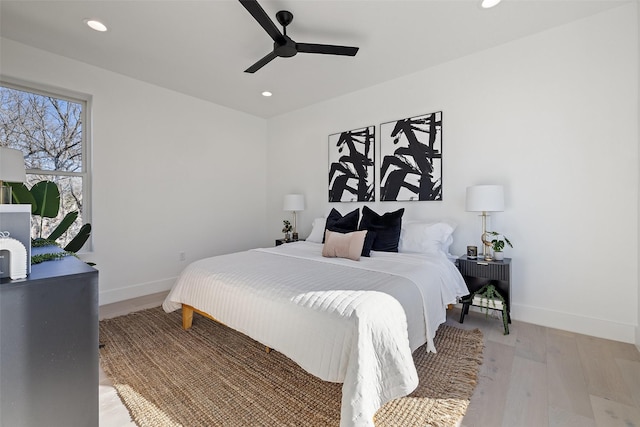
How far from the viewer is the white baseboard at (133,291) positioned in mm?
3238

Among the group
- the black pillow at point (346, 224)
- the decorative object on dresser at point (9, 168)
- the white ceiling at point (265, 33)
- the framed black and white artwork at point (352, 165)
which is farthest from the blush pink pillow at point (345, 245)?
the decorative object on dresser at point (9, 168)

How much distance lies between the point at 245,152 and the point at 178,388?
146 inches

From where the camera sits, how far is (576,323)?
243cm

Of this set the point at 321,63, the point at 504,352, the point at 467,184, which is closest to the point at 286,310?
the point at 504,352

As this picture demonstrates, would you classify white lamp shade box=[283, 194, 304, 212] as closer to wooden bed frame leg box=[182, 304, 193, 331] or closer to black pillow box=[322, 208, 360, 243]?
black pillow box=[322, 208, 360, 243]

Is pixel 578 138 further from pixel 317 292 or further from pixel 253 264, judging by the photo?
pixel 253 264

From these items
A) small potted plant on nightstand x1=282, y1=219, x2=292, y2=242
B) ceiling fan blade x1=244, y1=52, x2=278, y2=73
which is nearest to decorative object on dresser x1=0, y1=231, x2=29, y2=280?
ceiling fan blade x1=244, y1=52, x2=278, y2=73

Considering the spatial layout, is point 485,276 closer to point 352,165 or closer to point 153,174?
point 352,165

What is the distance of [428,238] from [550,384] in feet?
4.65

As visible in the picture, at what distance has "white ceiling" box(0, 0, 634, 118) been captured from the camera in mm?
2213

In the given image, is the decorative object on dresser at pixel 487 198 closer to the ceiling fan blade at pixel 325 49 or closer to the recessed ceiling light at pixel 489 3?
the recessed ceiling light at pixel 489 3

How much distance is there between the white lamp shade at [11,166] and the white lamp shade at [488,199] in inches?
137

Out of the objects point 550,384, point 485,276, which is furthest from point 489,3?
point 550,384

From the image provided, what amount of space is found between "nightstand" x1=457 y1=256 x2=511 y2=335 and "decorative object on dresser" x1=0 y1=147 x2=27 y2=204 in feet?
11.5
